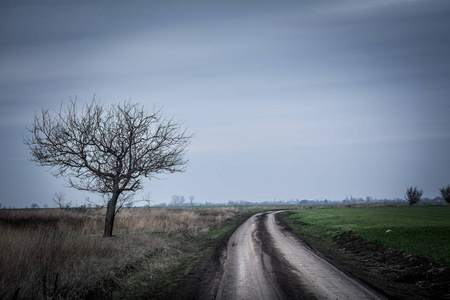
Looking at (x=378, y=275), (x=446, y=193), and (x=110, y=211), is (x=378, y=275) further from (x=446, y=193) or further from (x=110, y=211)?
(x=446, y=193)

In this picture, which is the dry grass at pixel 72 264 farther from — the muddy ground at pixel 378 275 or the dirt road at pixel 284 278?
the dirt road at pixel 284 278

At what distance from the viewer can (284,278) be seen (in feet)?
26.5

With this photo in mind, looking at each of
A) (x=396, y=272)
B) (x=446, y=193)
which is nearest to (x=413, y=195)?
(x=446, y=193)

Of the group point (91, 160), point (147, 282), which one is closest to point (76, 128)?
point (91, 160)

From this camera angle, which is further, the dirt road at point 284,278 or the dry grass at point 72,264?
the dirt road at point 284,278

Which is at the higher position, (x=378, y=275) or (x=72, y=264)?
(x=72, y=264)

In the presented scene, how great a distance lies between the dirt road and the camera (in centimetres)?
661

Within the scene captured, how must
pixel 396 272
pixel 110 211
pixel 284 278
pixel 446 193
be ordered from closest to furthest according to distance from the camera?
pixel 284 278 < pixel 396 272 < pixel 110 211 < pixel 446 193

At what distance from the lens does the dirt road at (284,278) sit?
260 inches

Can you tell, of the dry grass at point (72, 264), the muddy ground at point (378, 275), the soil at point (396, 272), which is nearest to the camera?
the dry grass at point (72, 264)

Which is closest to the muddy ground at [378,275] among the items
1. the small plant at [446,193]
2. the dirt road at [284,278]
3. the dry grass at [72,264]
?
the dirt road at [284,278]

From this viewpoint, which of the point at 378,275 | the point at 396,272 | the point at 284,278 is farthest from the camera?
the point at 396,272

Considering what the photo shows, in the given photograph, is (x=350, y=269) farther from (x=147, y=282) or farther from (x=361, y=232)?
(x=361, y=232)

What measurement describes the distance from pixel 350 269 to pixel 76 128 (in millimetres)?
13607
